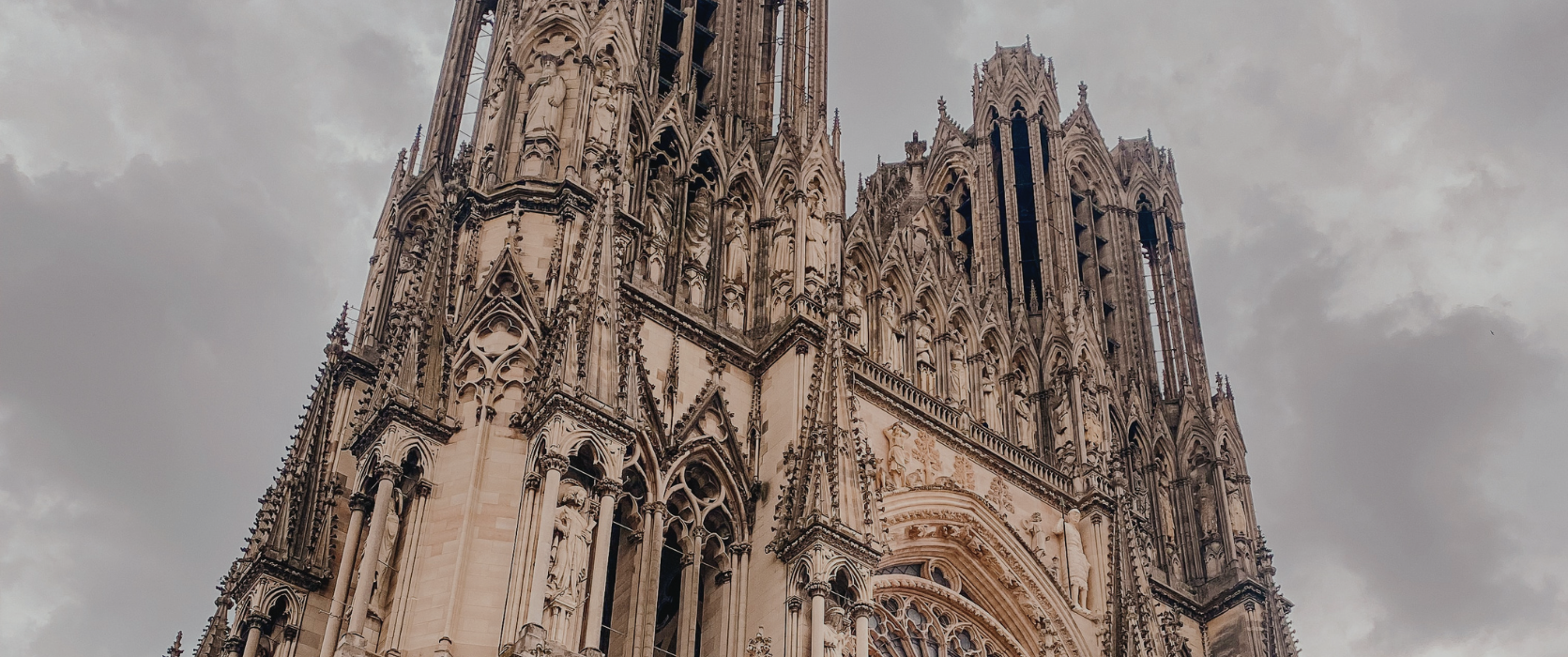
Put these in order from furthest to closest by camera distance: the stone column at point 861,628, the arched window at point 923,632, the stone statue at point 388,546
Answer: the arched window at point 923,632 → the stone column at point 861,628 → the stone statue at point 388,546

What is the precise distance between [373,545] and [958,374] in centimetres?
1273

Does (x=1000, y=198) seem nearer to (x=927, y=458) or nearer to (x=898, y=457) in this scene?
(x=927, y=458)

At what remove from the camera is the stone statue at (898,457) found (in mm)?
24875

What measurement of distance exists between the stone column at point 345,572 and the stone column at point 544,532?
210 cm

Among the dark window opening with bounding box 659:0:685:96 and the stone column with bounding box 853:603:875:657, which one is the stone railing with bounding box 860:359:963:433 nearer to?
the stone column with bounding box 853:603:875:657

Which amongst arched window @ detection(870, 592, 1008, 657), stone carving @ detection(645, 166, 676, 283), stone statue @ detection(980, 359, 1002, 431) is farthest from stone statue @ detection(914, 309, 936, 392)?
stone carving @ detection(645, 166, 676, 283)

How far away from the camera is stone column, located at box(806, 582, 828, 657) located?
20188mm

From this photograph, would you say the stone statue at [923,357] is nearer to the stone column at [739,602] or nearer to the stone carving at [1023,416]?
the stone carving at [1023,416]

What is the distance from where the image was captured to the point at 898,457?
25.1 metres

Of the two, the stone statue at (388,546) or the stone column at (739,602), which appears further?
the stone column at (739,602)

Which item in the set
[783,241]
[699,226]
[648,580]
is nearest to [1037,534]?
[783,241]

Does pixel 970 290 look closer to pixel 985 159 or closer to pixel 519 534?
pixel 985 159

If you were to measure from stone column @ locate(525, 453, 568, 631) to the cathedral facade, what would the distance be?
0.11ft

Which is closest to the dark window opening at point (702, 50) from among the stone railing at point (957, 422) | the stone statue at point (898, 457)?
the stone railing at point (957, 422)
